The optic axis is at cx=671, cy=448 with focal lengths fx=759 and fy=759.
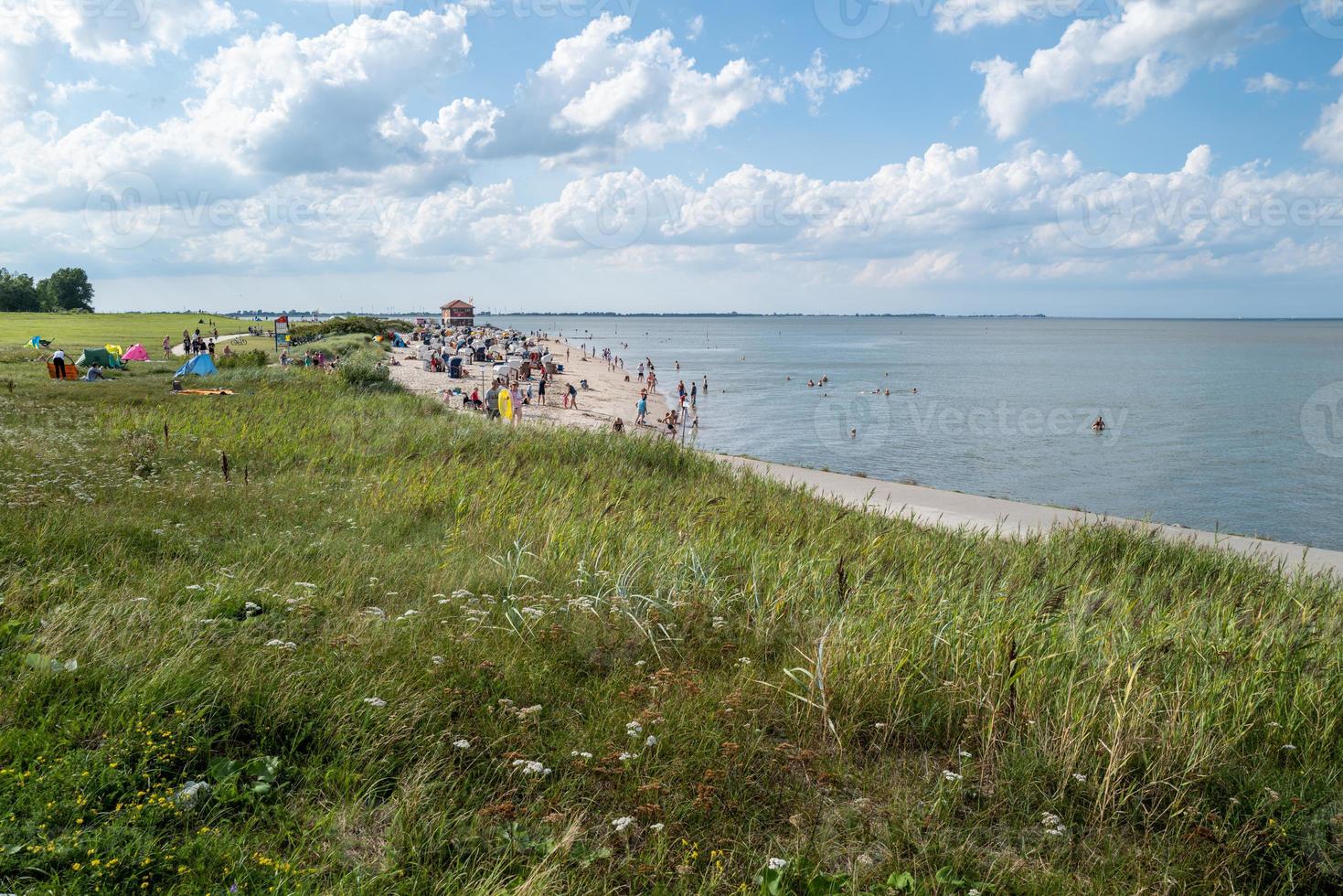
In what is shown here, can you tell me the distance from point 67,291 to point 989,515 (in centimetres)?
13394

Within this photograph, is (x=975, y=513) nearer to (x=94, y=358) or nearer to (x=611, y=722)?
Answer: (x=611, y=722)

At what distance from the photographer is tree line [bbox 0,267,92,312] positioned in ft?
316

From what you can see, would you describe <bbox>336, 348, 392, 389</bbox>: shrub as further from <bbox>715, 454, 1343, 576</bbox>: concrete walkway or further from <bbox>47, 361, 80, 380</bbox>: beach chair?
<bbox>715, 454, 1343, 576</bbox>: concrete walkway

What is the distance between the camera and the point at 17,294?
9644 centimetres

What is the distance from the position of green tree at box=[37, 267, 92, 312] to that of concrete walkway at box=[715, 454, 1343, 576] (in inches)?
4857

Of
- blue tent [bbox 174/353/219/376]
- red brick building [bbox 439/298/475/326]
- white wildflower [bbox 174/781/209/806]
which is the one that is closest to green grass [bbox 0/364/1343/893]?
white wildflower [bbox 174/781/209/806]

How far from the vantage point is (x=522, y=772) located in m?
3.85


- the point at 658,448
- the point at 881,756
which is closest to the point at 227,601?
the point at 881,756

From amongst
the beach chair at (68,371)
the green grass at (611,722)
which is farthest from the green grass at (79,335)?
the green grass at (611,722)

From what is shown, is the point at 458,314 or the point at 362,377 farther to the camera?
the point at 458,314

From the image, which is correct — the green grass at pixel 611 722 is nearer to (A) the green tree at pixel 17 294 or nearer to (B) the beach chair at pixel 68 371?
(B) the beach chair at pixel 68 371

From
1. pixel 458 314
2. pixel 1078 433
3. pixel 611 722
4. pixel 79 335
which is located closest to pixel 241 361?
pixel 79 335

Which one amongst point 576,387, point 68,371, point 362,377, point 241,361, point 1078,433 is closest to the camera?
point 68,371

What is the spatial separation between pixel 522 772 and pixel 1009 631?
3779 mm
